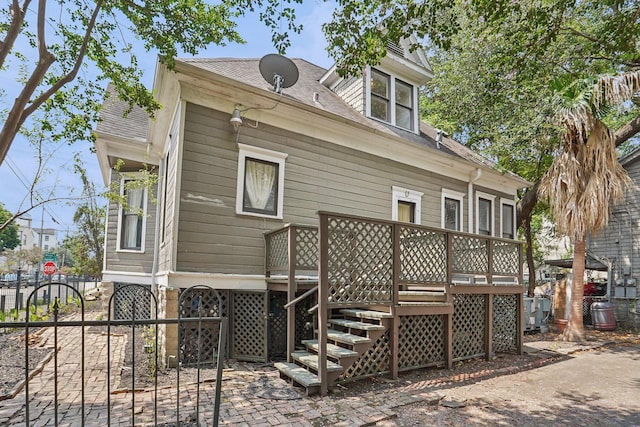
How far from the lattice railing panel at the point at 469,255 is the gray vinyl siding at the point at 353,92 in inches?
170

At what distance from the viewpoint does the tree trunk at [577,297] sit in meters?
9.44

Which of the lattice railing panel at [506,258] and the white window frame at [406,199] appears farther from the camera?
the white window frame at [406,199]

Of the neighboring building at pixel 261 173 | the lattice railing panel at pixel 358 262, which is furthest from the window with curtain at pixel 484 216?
the lattice railing panel at pixel 358 262

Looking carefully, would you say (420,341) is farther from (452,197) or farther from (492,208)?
(492,208)

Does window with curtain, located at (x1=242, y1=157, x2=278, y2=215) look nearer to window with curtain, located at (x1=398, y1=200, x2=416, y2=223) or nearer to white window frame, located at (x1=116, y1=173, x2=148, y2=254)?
window with curtain, located at (x1=398, y1=200, x2=416, y2=223)

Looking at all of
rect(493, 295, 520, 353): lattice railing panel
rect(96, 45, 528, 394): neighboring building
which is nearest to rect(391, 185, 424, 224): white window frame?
rect(96, 45, 528, 394): neighboring building

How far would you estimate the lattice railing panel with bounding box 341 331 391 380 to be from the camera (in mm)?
5254

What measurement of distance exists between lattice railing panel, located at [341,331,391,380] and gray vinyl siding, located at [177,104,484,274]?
2.51 meters

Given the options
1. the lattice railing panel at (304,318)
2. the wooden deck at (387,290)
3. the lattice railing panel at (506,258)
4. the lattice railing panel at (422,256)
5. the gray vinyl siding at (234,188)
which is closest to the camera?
the wooden deck at (387,290)

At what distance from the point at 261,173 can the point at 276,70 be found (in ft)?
7.38

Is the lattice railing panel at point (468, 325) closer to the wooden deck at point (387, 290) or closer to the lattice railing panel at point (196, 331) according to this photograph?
the wooden deck at point (387, 290)

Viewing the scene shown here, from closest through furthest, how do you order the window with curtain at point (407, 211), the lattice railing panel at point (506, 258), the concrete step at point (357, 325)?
the concrete step at point (357, 325)
the lattice railing panel at point (506, 258)
the window with curtain at point (407, 211)

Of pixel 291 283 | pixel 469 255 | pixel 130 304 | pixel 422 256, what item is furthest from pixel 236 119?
pixel 130 304

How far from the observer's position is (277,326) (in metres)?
6.63
